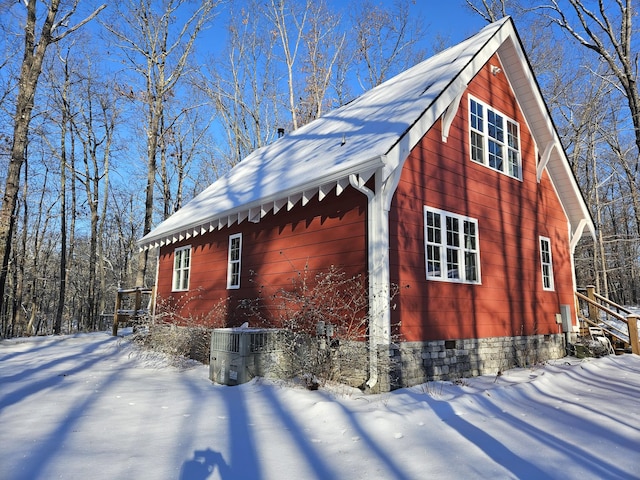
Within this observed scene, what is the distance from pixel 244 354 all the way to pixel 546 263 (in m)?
8.58

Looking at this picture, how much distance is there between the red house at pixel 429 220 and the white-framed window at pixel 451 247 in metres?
0.04

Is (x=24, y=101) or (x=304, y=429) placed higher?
(x=24, y=101)

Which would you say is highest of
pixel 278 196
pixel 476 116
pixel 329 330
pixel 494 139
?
pixel 476 116

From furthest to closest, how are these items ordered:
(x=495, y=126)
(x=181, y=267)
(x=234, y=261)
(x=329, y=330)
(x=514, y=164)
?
1. (x=181, y=267)
2. (x=514, y=164)
3. (x=234, y=261)
4. (x=495, y=126)
5. (x=329, y=330)

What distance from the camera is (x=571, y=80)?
23.5 meters

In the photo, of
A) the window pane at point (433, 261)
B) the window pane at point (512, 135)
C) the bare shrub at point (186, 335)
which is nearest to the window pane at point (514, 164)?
the window pane at point (512, 135)

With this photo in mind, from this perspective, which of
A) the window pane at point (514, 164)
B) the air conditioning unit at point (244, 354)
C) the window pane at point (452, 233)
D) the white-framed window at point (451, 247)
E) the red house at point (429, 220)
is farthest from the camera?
the window pane at point (514, 164)

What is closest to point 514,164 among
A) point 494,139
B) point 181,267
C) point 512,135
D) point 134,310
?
point 512,135

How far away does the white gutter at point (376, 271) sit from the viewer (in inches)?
263

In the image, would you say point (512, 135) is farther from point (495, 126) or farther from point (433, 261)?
point (433, 261)

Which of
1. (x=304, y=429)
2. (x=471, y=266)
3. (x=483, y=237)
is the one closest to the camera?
(x=304, y=429)

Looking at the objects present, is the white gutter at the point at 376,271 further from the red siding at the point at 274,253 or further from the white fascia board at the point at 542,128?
the white fascia board at the point at 542,128

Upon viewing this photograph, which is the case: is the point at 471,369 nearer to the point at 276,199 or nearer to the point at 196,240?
the point at 276,199

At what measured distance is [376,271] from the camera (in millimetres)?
6840
